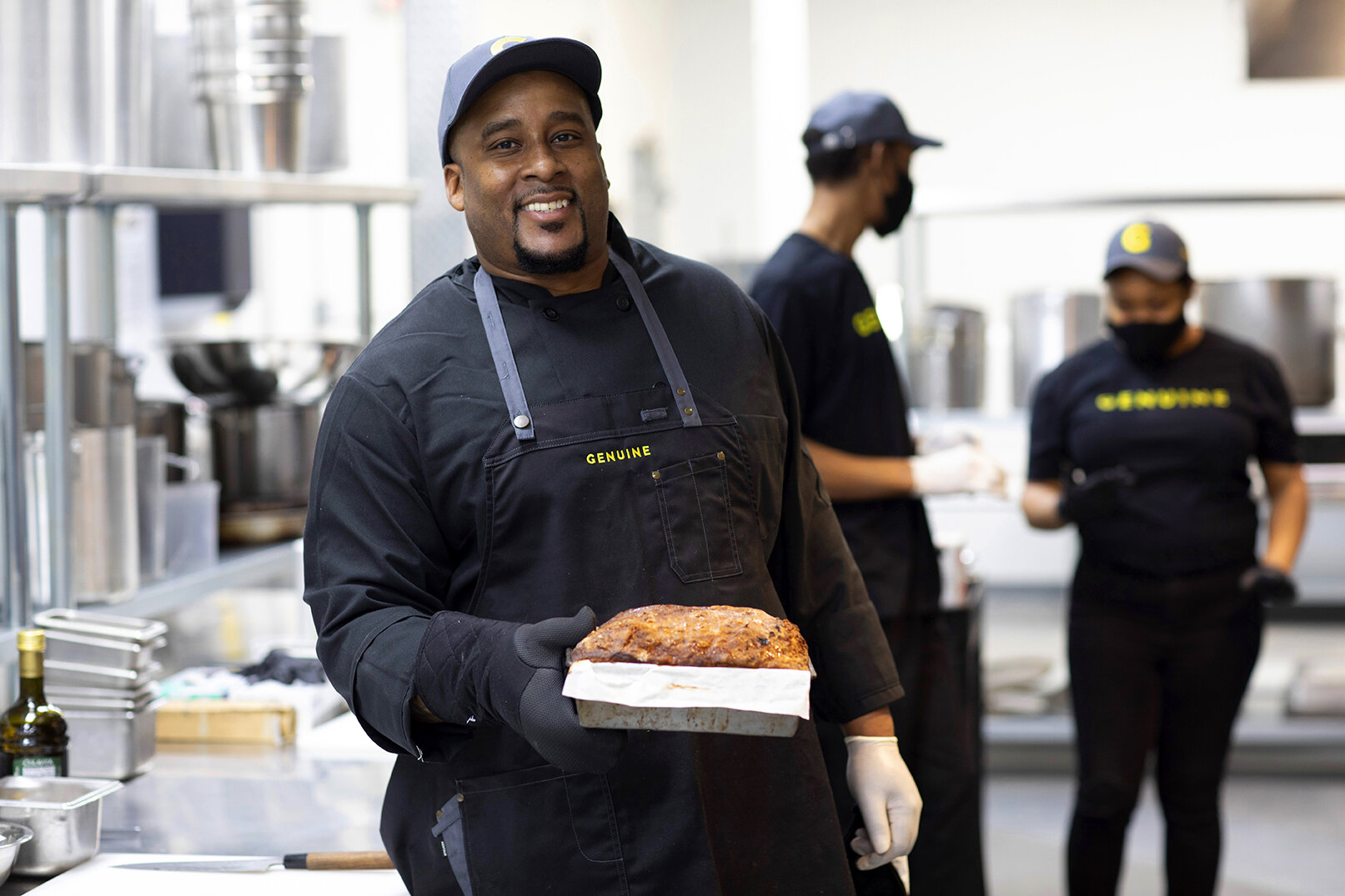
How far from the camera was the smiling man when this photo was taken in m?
1.36

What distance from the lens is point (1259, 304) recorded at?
14.5 ft

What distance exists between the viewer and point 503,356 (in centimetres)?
143

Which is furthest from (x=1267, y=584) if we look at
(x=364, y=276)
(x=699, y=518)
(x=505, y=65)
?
(x=505, y=65)

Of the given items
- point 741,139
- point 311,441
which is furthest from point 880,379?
point 741,139

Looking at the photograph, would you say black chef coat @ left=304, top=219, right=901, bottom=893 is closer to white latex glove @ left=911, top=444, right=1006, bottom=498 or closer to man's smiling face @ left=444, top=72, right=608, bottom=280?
man's smiling face @ left=444, top=72, right=608, bottom=280

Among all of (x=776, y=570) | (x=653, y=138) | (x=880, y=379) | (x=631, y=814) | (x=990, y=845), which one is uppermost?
(x=653, y=138)

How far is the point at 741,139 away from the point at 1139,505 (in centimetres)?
478

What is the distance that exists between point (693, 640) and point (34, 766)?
3.45 ft

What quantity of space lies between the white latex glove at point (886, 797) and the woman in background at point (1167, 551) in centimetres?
159

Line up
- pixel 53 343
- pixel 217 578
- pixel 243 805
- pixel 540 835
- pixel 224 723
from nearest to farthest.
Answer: pixel 540 835 → pixel 243 805 → pixel 53 343 → pixel 224 723 → pixel 217 578

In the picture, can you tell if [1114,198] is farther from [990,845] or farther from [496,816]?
[496,816]

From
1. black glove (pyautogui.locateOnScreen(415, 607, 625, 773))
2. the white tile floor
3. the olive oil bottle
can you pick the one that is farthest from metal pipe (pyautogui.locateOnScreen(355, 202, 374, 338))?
the white tile floor

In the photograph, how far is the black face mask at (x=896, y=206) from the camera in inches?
108

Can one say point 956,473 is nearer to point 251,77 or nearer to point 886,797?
point 886,797
